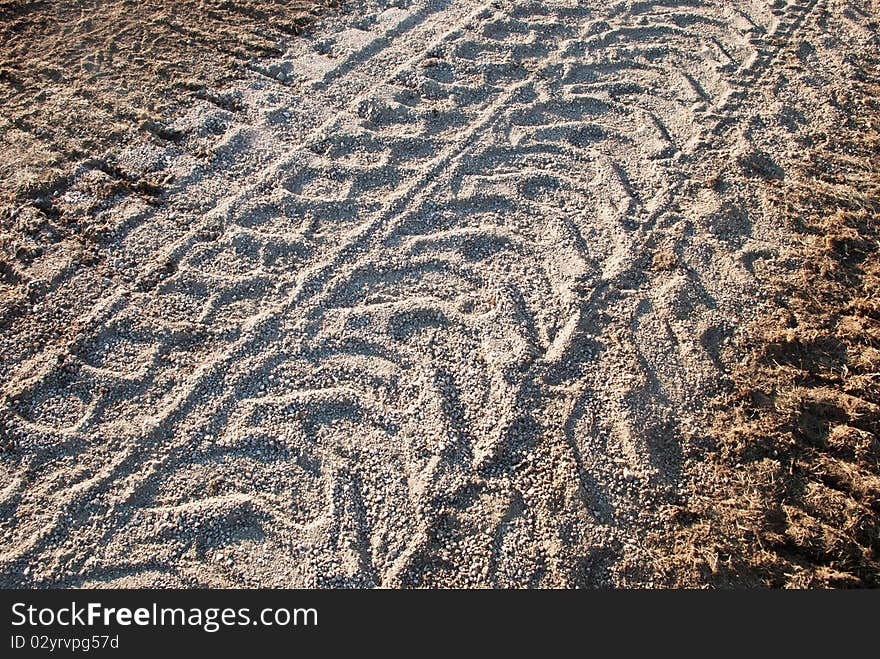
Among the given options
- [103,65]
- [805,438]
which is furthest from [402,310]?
[103,65]

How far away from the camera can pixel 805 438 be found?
11.7ft

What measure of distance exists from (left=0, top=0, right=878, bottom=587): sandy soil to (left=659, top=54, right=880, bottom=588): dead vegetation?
156 mm

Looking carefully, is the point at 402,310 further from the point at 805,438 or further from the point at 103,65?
the point at 103,65

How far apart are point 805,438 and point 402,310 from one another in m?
2.45

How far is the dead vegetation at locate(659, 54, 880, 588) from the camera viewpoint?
10.5 ft

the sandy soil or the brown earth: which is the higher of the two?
the brown earth

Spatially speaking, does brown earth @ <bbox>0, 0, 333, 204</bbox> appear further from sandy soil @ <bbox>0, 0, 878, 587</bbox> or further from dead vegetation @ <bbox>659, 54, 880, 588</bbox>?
dead vegetation @ <bbox>659, 54, 880, 588</bbox>

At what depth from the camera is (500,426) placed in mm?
3557

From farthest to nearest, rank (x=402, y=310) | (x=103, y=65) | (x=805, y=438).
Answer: (x=103, y=65) < (x=402, y=310) < (x=805, y=438)

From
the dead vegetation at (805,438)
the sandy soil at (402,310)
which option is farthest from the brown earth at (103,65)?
the dead vegetation at (805,438)

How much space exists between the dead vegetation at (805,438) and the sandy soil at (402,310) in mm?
156

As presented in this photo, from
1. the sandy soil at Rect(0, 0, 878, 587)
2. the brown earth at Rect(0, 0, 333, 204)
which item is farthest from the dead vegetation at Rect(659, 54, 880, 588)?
the brown earth at Rect(0, 0, 333, 204)

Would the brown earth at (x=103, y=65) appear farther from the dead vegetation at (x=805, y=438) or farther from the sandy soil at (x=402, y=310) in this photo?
the dead vegetation at (x=805, y=438)

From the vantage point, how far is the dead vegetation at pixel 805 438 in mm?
3195
